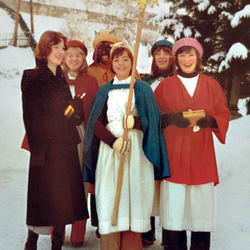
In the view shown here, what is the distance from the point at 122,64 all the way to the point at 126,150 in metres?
0.79

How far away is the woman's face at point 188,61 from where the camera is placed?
9.05 feet

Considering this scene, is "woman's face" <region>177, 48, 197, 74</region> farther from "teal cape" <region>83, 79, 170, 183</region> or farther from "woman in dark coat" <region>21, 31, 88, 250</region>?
"woman in dark coat" <region>21, 31, 88, 250</region>

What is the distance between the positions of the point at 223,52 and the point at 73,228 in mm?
2816

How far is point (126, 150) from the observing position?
8.13 feet

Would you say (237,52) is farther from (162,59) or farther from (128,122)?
(128,122)

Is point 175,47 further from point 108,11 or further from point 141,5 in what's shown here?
point 108,11

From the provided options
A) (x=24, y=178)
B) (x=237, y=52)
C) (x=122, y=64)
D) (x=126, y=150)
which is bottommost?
(x=24, y=178)

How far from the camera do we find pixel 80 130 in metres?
3.02

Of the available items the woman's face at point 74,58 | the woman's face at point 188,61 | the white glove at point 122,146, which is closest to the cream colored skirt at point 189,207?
the white glove at point 122,146

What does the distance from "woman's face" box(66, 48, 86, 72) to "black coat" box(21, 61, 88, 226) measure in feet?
1.14

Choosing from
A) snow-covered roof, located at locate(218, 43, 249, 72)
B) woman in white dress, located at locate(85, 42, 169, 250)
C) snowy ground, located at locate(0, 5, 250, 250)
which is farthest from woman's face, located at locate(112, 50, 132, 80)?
snow-covered roof, located at locate(218, 43, 249, 72)

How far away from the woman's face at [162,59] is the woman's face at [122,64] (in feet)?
1.91

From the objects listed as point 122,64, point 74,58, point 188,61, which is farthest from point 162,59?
point 74,58

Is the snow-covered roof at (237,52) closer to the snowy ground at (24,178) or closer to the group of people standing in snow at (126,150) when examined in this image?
the snowy ground at (24,178)
